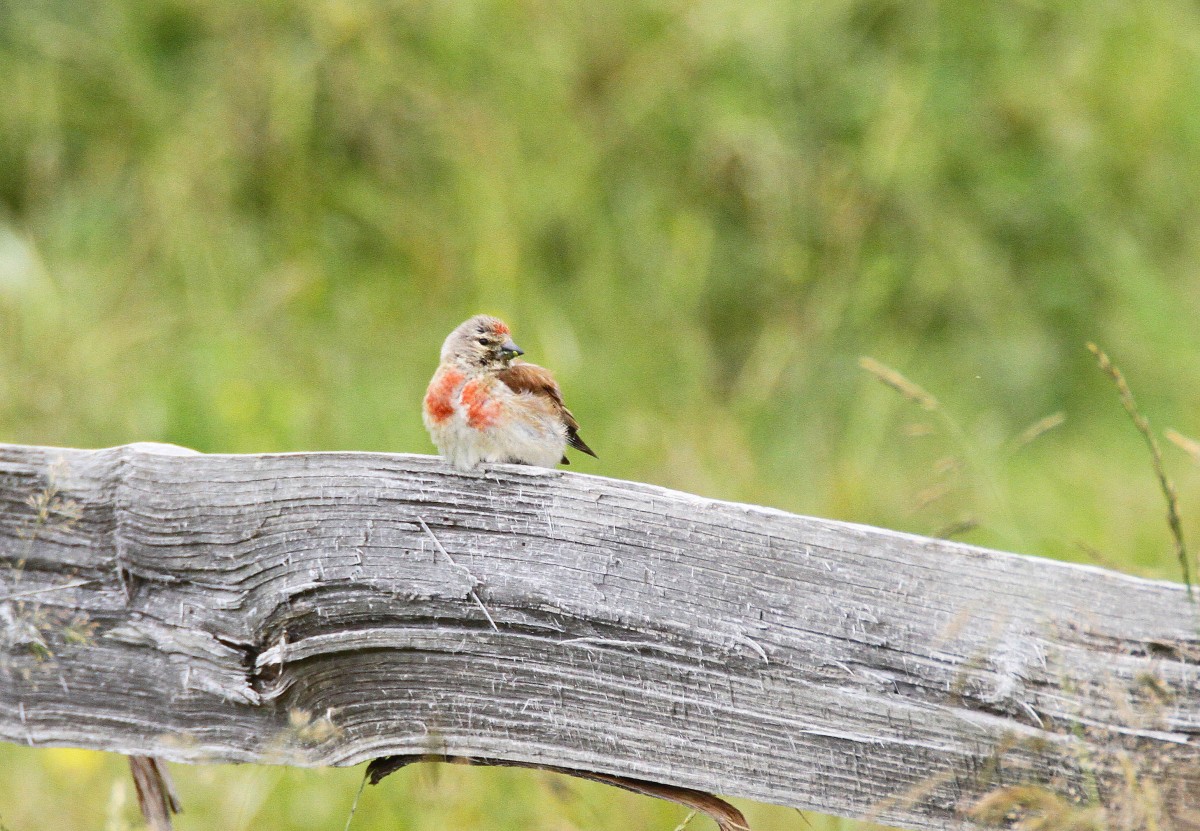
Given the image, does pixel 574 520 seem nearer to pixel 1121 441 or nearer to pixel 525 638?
pixel 525 638

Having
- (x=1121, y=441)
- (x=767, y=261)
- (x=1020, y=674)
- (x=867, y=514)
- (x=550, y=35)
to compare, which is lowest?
(x=1020, y=674)

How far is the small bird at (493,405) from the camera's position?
2.95 metres

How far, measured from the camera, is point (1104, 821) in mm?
1896

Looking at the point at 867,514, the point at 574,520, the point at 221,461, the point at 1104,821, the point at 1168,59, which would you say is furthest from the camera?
the point at 1168,59

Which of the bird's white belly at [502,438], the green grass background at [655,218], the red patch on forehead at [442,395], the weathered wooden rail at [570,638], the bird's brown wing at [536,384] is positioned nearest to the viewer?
the weathered wooden rail at [570,638]

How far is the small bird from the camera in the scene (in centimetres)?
295

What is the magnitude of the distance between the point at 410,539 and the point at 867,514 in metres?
2.94

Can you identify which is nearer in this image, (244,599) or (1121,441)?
(244,599)

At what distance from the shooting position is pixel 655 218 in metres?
6.12

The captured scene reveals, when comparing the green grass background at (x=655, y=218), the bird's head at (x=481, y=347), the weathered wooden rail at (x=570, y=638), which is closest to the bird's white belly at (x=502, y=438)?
the bird's head at (x=481, y=347)

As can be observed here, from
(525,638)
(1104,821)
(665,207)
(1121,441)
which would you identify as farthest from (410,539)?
(1121,441)

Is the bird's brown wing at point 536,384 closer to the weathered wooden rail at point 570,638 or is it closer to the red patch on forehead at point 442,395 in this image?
the red patch on forehead at point 442,395

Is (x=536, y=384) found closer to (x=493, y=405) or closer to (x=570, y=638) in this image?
(x=493, y=405)

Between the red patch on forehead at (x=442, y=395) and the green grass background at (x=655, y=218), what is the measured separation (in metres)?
1.77
